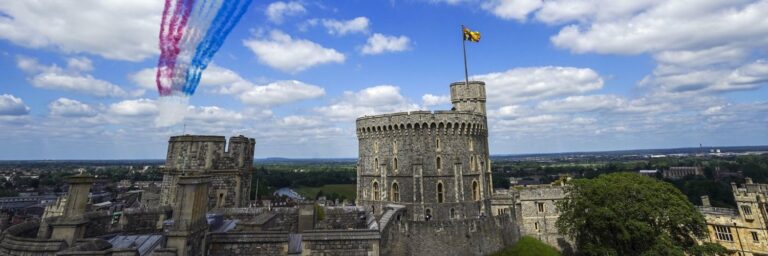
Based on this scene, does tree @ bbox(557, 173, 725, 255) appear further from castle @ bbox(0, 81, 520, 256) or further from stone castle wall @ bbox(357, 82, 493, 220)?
stone castle wall @ bbox(357, 82, 493, 220)

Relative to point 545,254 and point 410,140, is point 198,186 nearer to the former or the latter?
point 410,140

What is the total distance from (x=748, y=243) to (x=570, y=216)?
16.4m

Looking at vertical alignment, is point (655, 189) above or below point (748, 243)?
above

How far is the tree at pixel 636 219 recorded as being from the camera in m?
24.8

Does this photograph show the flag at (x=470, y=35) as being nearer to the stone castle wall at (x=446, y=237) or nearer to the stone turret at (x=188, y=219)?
the stone castle wall at (x=446, y=237)

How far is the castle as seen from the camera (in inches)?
491

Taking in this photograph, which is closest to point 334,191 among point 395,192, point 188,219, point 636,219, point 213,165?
point 395,192

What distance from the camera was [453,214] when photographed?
37000 millimetres

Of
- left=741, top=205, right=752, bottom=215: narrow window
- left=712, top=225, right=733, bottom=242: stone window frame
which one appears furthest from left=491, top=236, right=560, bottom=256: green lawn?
left=741, top=205, right=752, bottom=215: narrow window

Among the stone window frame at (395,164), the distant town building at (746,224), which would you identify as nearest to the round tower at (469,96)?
the stone window frame at (395,164)

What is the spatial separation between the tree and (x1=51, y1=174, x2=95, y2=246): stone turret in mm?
29854

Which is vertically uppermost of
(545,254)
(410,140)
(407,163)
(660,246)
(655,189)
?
(410,140)

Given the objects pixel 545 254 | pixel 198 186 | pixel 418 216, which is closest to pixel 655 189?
pixel 545 254

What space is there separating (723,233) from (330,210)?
121 feet
